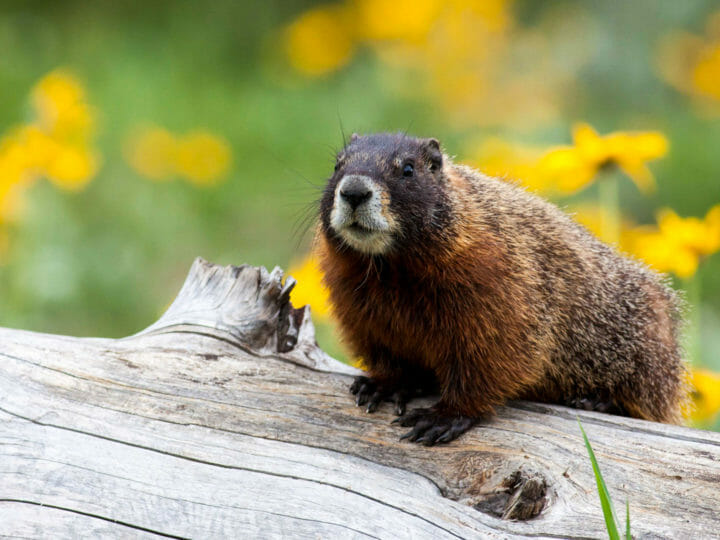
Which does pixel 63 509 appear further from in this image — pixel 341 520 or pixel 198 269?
pixel 198 269

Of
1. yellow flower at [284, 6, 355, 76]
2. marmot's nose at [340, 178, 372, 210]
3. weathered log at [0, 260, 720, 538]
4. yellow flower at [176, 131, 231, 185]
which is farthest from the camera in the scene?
yellow flower at [284, 6, 355, 76]

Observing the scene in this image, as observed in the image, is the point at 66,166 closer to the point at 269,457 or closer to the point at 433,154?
the point at 433,154

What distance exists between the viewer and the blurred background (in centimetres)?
641

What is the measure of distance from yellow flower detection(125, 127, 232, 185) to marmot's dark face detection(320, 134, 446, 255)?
3.88 m

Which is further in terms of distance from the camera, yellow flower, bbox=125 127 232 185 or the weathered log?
yellow flower, bbox=125 127 232 185

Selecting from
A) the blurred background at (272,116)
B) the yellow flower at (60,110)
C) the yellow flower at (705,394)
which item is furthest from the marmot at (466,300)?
the yellow flower at (60,110)

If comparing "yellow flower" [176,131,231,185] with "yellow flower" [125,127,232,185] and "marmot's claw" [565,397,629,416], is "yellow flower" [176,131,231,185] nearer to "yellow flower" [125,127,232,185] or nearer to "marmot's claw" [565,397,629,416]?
"yellow flower" [125,127,232,185]

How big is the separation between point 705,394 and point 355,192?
7.18ft

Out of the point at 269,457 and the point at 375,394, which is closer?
the point at 269,457

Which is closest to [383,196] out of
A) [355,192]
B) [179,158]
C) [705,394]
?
[355,192]

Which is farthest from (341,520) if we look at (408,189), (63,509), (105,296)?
(105,296)

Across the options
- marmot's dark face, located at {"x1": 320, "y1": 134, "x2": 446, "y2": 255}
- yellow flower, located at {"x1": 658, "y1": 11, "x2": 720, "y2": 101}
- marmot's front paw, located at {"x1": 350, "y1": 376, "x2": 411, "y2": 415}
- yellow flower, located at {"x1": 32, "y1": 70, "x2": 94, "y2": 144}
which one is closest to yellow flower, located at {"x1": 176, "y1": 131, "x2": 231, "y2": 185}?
yellow flower, located at {"x1": 32, "y1": 70, "x2": 94, "y2": 144}

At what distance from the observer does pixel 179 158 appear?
7574 mm

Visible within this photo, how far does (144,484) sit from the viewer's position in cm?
320
